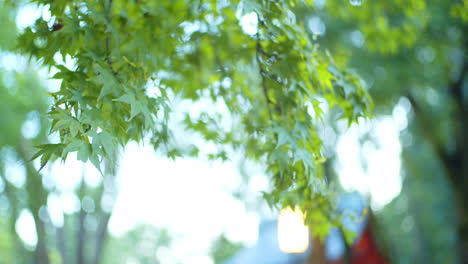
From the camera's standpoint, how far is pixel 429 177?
48.6 feet

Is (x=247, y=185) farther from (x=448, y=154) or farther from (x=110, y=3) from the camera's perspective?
(x=110, y=3)

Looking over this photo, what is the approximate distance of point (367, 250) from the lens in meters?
10.4

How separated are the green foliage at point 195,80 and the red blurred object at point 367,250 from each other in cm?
785

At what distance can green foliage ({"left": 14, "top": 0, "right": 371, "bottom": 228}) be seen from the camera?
1.93 meters

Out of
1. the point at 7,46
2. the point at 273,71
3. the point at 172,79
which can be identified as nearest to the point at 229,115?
the point at 172,79

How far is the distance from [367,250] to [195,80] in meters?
8.34

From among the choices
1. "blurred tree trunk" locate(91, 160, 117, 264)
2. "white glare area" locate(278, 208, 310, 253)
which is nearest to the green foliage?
"white glare area" locate(278, 208, 310, 253)

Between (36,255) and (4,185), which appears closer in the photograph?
(36,255)

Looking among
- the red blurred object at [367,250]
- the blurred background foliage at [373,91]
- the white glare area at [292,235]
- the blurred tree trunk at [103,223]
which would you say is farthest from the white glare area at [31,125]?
the red blurred object at [367,250]

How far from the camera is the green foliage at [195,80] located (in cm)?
193

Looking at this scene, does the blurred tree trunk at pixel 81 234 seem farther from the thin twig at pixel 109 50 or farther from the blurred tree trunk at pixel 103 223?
the thin twig at pixel 109 50

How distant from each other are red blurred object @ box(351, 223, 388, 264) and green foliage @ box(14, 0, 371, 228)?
7.85 m

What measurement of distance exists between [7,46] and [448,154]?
7.21 meters

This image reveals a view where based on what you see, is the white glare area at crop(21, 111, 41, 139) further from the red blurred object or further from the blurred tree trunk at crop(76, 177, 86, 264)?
the red blurred object
